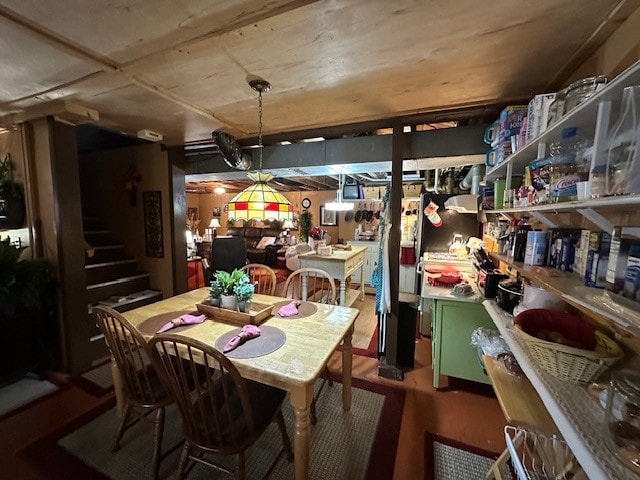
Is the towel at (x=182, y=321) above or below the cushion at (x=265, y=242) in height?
above

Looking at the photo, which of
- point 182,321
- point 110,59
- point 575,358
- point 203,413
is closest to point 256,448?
point 203,413

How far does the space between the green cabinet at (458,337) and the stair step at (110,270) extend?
12.2 ft

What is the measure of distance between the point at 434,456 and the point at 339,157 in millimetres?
2427

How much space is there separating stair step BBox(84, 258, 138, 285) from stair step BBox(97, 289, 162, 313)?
0.94ft

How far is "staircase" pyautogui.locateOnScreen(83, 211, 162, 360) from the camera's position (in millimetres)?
2986

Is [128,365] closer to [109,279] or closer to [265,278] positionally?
[265,278]

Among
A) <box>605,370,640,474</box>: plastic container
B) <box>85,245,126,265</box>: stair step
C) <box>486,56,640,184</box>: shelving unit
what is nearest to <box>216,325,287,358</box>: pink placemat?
<box>605,370,640,474</box>: plastic container

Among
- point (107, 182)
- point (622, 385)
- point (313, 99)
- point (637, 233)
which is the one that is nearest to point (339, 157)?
point (313, 99)

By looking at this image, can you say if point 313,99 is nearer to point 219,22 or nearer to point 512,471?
point 219,22

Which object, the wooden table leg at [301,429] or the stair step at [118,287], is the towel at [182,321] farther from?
the stair step at [118,287]

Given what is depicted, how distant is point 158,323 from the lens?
1758mm

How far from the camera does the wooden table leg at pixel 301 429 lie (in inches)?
48.0

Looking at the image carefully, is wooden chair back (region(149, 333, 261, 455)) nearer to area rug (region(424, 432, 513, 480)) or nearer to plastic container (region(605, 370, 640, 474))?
area rug (region(424, 432, 513, 480))

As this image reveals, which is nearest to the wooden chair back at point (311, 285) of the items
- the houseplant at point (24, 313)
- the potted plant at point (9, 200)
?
the houseplant at point (24, 313)
